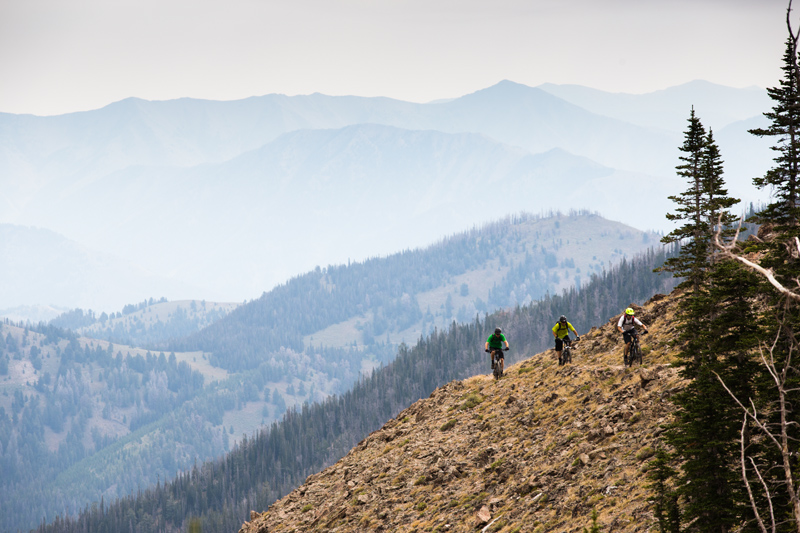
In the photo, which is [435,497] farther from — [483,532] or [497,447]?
[483,532]

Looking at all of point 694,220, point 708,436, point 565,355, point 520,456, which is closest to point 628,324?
point 694,220

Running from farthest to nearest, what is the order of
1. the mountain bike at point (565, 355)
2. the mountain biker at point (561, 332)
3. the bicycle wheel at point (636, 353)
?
the mountain bike at point (565, 355) < the mountain biker at point (561, 332) < the bicycle wheel at point (636, 353)

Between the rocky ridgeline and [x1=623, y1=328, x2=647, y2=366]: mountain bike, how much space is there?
Answer: 0.59 m

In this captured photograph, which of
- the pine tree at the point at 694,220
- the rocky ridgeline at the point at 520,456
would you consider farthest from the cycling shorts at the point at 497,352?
the pine tree at the point at 694,220

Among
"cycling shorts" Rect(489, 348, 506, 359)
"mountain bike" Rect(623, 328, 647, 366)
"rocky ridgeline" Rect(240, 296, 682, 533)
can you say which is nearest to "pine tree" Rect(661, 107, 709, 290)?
"mountain bike" Rect(623, 328, 647, 366)

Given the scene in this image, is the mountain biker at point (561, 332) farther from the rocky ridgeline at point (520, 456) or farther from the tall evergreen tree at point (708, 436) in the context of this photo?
the tall evergreen tree at point (708, 436)

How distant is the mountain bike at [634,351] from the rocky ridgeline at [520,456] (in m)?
0.59

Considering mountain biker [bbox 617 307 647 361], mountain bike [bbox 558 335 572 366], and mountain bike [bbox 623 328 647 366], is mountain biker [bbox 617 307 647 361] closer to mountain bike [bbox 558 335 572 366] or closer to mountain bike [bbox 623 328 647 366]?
mountain bike [bbox 623 328 647 366]

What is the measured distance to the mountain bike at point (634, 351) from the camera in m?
34.2

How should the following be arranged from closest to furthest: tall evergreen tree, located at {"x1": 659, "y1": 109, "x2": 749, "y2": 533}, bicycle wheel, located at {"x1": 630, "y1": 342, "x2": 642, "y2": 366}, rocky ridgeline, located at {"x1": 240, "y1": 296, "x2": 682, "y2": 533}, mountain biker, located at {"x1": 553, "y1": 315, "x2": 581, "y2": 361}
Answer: tall evergreen tree, located at {"x1": 659, "y1": 109, "x2": 749, "y2": 533}
rocky ridgeline, located at {"x1": 240, "y1": 296, "x2": 682, "y2": 533}
bicycle wheel, located at {"x1": 630, "y1": 342, "x2": 642, "y2": 366}
mountain biker, located at {"x1": 553, "y1": 315, "x2": 581, "y2": 361}

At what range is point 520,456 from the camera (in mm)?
32406

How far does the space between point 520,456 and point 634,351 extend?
750 cm

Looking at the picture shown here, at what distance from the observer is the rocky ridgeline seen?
85.8ft

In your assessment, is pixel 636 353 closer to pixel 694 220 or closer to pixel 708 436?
pixel 694 220
